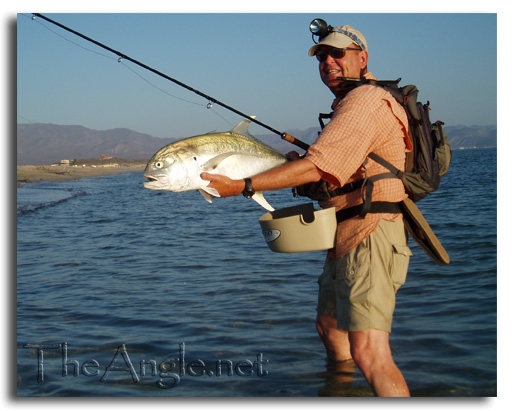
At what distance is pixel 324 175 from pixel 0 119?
2902 millimetres

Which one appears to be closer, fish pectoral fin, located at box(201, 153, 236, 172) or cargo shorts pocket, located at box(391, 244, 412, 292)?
fish pectoral fin, located at box(201, 153, 236, 172)

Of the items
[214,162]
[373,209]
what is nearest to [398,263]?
[373,209]

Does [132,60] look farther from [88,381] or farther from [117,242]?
[117,242]

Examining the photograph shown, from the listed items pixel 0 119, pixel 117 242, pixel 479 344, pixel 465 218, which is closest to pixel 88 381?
pixel 0 119

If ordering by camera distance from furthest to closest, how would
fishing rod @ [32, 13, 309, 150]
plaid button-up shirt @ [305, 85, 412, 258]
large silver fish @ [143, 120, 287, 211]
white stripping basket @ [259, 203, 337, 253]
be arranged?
fishing rod @ [32, 13, 309, 150] → white stripping basket @ [259, 203, 337, 253] → large silver fish @ [143, 120, 287, 211] → plaid button-up shirt @ [305, 85, 412, 258]

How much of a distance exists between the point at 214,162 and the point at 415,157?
1.17 m

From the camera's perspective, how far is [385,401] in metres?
3.57

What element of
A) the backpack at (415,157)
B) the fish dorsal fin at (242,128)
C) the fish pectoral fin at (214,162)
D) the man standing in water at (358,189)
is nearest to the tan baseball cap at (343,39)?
the man standing in water at (358,189)

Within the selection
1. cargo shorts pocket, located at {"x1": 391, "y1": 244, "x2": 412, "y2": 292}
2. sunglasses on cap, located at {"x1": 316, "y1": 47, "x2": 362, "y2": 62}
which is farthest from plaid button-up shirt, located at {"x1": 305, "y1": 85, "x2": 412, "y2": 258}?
sunglasses on cap, located at {"x1": 316, "y1": 47, "x2": 362, "y2": 62}

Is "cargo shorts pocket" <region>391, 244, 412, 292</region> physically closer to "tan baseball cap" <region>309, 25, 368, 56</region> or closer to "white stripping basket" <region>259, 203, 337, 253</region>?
"white stripping basket" <region>259, 203, 337, 253</region>

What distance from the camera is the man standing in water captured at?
132 inches

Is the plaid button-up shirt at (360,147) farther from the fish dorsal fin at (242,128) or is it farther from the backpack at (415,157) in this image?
the fish dorsal fin at (242,128)

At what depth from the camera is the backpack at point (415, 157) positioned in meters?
3.56

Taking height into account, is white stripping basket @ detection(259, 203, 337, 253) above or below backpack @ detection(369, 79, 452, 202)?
below
